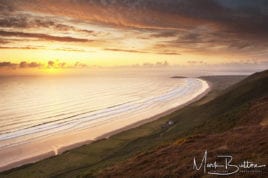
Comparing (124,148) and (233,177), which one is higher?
(233,177)

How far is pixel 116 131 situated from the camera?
66.1 metres

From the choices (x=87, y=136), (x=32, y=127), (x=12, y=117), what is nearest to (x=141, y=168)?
(x=87, y=136)

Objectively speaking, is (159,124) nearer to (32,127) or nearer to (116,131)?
(116,131)

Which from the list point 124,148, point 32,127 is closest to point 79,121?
point 32,127

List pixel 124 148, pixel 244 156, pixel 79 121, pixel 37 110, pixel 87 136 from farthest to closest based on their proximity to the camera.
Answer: pixel 37 110 < pixel 79 121 < pixel 87 136 < pixel 124 148 < pixel 244 156

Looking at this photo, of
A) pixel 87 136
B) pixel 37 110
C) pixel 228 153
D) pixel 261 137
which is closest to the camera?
pixel 228 153

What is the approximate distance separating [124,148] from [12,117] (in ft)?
153

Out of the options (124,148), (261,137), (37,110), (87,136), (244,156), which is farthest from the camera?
(37,110)

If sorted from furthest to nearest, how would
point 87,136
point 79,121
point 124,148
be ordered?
point 79,121, point 87,136, point 124,148

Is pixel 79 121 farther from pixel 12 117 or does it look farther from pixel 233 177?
pixel 233 177

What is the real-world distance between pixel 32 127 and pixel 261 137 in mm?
59337

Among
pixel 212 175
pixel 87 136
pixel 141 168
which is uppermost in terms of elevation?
pixel 212 175

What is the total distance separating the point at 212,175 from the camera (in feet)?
59.2

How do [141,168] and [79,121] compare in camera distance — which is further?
[79,121]
